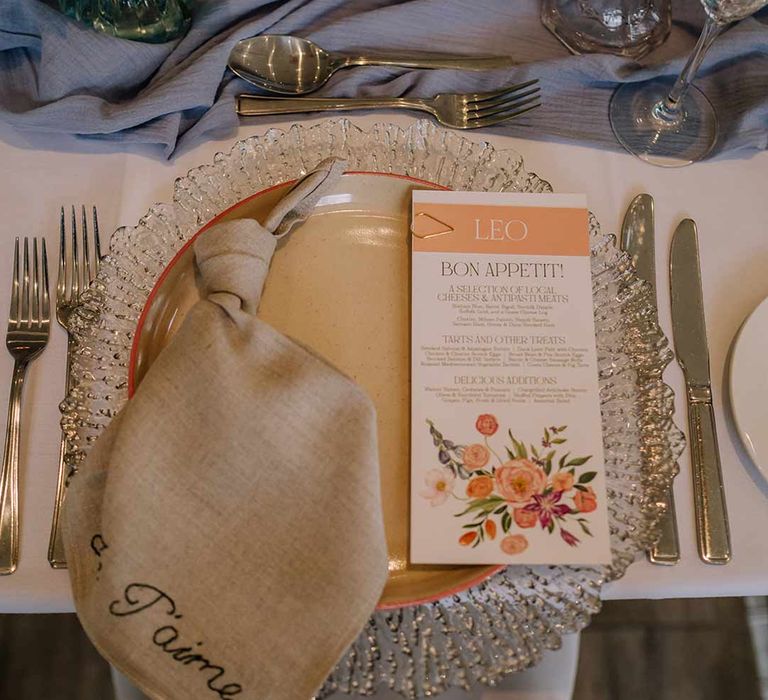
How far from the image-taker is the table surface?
0.49 meters

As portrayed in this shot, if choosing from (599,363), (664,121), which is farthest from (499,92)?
(599,363)

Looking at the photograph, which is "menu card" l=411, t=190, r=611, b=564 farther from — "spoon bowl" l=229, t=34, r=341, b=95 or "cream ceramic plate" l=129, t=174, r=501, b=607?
"spoon bowl" l=229, t=34, r=341, b=95

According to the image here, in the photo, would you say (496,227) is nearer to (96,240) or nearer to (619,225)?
(619,225)

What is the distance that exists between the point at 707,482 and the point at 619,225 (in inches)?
8.8

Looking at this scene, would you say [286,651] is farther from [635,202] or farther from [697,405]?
[635,202]

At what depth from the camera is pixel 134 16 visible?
601 mm

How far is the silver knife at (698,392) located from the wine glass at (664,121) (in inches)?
3.0

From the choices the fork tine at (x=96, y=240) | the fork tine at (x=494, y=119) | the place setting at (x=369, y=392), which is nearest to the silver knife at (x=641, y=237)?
the place setting at (x=369, y=392)

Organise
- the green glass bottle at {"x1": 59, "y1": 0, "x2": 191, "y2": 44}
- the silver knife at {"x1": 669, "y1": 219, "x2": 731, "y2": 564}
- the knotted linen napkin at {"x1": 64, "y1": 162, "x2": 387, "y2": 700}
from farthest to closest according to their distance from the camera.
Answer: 1. the green glass bottle at {"x1": 59, "y1": 0, "x2": 191, "y2": 44}
2. the silver knife at {"x1": 669, "y1": 219, "x2": 731, "y2": 564}
3. the knotted linen napkin at {"x1": 64, "y1": 162, "x2": 387, "y2": 700}

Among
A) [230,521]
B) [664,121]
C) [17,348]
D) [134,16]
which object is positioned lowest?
[230,521]

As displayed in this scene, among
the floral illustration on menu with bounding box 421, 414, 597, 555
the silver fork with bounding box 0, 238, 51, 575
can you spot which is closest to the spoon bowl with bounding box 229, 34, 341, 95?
the silver fork with bounding box 0, 238, 51, 575

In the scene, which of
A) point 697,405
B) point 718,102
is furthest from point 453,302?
point 718,102

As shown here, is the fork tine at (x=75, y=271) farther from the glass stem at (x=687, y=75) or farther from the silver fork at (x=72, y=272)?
the glass stem at (x=687, y=75)

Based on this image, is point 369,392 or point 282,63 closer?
point 369,392
